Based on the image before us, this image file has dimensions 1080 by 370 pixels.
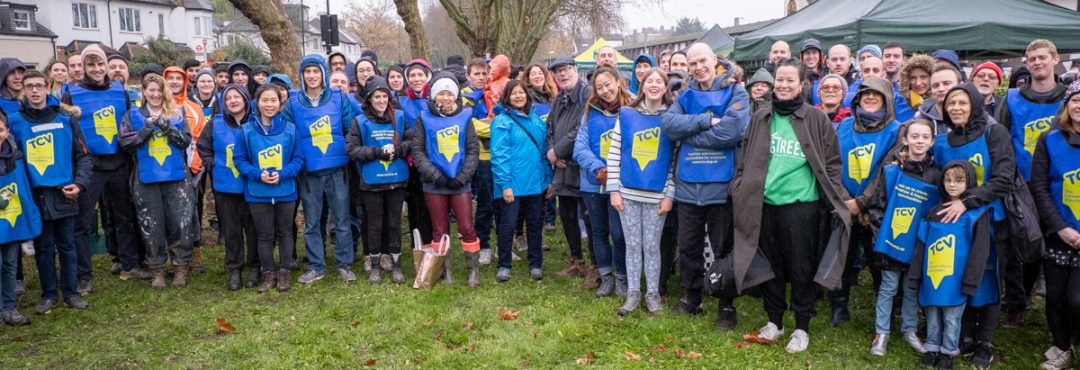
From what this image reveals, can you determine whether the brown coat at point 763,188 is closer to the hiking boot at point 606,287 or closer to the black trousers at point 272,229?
the hiking boot at point 606,287

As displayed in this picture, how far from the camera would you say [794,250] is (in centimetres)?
482

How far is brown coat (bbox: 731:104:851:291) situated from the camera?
15.3 feet

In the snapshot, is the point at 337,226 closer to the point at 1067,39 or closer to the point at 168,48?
the point at 1067,39

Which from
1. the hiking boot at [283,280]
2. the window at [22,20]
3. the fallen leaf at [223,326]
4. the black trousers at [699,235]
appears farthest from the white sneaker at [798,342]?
the window at [22,20]

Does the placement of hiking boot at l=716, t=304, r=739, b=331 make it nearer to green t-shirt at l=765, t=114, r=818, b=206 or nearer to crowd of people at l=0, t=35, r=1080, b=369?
crowd of people at l=0, t=35, r=1080, b=369

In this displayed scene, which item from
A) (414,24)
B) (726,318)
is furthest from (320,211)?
(414,24)

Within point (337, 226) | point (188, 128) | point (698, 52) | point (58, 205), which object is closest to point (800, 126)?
point (698, 52)

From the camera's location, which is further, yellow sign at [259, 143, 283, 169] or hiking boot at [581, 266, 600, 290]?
hiking boot at [581, 266, 600, 290]

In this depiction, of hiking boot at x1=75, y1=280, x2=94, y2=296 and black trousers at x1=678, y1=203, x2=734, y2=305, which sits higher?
black trousers at x1=678, y1=203, x2=734, y2=305

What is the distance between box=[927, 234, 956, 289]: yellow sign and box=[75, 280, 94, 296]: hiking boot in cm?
680

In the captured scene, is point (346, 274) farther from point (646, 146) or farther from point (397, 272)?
point (646, 146)

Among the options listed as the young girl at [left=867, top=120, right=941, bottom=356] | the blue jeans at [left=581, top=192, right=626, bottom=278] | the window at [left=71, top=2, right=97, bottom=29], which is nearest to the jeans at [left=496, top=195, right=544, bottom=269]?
the blue jeans at [left=581, top=192, right=626, bottom=278]

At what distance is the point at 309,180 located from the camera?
6719 millimetres

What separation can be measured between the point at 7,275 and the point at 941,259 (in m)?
6.71
